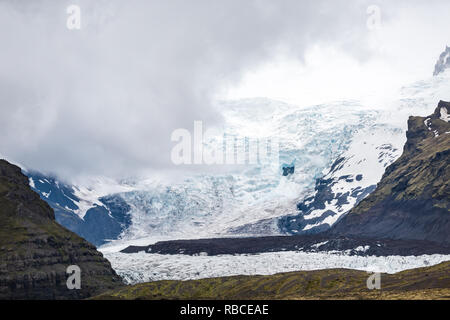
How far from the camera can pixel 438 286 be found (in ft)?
567
